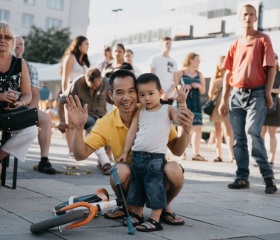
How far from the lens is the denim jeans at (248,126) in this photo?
6.17m

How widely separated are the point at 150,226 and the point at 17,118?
72.0 inches

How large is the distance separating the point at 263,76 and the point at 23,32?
67009mm

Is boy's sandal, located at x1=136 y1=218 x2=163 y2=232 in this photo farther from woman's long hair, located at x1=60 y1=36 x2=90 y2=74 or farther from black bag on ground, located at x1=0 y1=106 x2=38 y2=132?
woman's long hair, located at x1=60 y1=36 x2=90 y2=74

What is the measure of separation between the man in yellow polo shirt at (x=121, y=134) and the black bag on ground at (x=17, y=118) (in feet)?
3.56

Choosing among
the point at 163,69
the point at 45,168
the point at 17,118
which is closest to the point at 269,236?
the point at 17,118

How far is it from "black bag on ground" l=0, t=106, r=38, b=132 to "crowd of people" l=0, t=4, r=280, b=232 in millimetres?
102

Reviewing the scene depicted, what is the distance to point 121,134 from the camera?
429 centimetres

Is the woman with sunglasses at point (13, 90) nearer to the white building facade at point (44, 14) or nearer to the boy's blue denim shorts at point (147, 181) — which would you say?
the boy's blue denim shorts at point (147, 181)

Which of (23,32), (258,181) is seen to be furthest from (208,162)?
(23,32)

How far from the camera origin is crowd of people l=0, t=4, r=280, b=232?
4.04m

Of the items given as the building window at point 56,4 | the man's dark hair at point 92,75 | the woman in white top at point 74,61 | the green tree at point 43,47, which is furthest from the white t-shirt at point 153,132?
the building window at point 56,4

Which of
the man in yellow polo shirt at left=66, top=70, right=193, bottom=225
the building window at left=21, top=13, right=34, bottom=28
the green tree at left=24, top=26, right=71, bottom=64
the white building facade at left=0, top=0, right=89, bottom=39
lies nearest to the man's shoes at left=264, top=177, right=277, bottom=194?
the man in yellow polo shirt at left=66, top=70, right=193, bottom=225

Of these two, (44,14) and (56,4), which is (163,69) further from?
(56,4)

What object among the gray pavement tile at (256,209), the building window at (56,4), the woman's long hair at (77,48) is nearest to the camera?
the gray pavement tile at (256,209)
